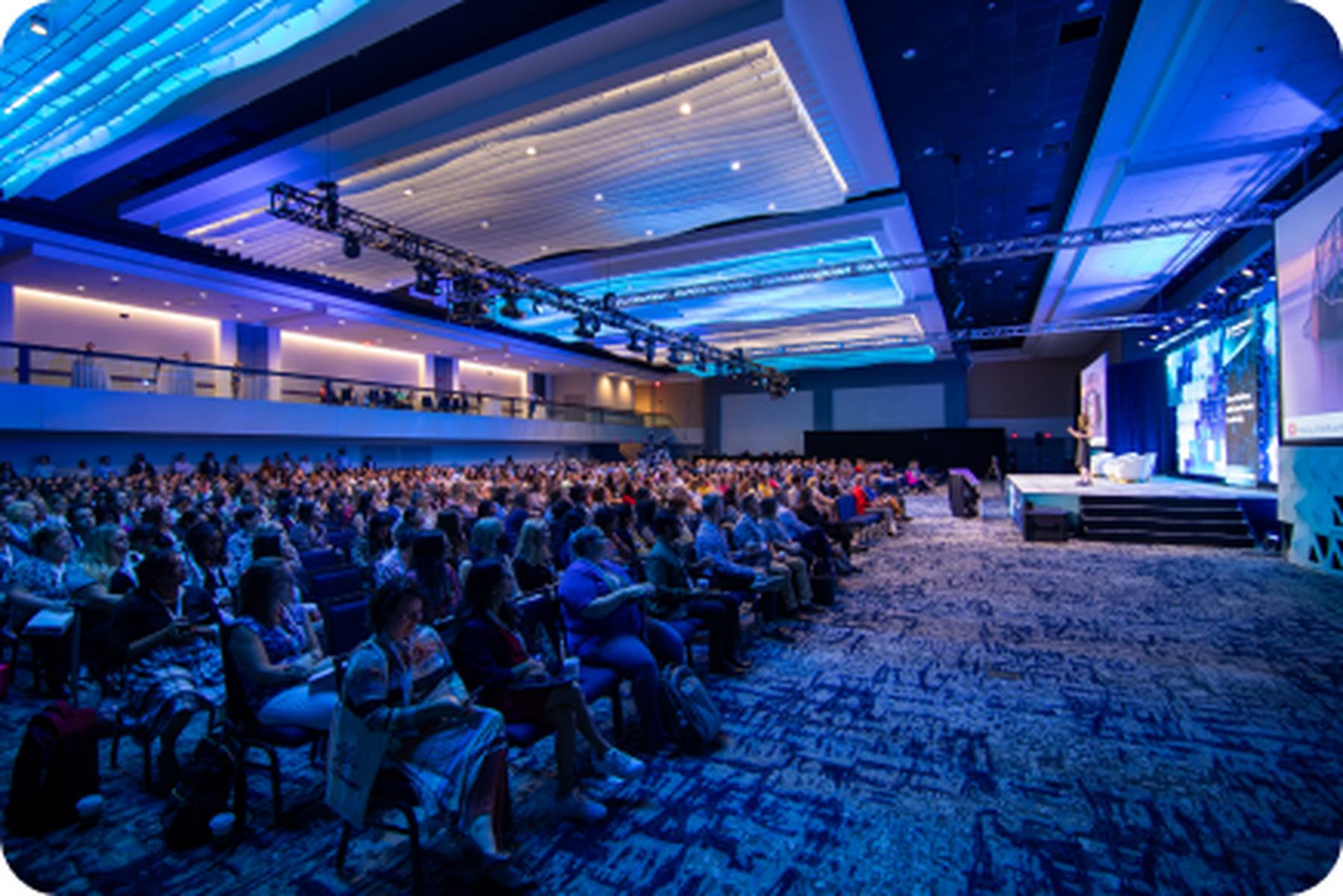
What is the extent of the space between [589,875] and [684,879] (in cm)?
35

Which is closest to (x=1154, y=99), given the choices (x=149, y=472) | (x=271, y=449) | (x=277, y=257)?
(x=277, y=257)

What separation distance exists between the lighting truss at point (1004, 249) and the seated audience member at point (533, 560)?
9.14 metres

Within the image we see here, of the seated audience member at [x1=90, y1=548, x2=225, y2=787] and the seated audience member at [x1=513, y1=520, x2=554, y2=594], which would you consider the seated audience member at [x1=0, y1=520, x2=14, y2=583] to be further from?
the seated audience member at [x1=513, y1=520, x2=554, y2=594]

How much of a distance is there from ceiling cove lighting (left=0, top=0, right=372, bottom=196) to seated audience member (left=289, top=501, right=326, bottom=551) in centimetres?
439

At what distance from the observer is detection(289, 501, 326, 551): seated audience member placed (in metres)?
5.74

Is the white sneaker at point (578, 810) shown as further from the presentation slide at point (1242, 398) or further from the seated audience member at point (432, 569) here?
the presentation slide at point (1242, 398)

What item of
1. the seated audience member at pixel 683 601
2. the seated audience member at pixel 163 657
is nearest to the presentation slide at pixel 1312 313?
the seated audience member at pixel 683 601

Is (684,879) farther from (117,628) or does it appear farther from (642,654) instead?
(117,628)

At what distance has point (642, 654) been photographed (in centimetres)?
314

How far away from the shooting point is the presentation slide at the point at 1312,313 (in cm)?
614

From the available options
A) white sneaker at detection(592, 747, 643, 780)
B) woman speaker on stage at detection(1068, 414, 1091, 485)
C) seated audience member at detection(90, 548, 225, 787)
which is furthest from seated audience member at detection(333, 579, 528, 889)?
woman speaker on stage at detection(1068, 414, 1091, 485)

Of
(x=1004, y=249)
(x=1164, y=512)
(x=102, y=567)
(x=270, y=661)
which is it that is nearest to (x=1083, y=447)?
(x=1164, y=512)

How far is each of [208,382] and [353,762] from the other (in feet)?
52.9

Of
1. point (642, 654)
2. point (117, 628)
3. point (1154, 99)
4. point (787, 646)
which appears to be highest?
point (1154, 99)
